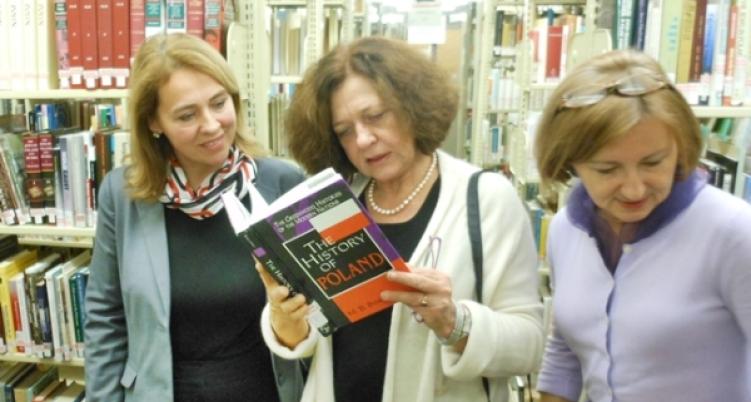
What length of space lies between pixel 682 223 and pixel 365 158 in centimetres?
58

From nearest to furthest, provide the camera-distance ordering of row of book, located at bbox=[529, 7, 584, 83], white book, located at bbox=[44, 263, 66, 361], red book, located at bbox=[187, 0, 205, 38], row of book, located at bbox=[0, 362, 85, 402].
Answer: red book, located at bbox=[187, 0, 205, 38] < white book, located at bbox=[44, 263, 66, 361] < row of book, located at bbox=[0, 362, 85, 402] < row of book, located at bbox=[529, 7, 584, 83]

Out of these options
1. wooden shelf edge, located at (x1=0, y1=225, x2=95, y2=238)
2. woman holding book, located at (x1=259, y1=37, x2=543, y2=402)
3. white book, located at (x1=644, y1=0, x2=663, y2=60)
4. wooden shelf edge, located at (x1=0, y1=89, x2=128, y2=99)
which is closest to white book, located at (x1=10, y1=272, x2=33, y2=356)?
wooden shelf edge, located at (x1=0, y1=225, x2=95, y2=238)

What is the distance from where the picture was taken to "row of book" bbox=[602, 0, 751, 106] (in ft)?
5.39

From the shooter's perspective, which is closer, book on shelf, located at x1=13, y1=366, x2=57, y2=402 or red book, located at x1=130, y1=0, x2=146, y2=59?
red book, located at x1=130, y1=0, x2=146, y2=59

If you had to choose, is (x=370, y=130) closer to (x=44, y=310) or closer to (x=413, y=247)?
(x=413, y=247)

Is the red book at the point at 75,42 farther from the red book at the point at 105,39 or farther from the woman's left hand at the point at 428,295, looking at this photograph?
the woman's left hand at the point at 428,295

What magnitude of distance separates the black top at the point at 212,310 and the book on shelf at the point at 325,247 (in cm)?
30

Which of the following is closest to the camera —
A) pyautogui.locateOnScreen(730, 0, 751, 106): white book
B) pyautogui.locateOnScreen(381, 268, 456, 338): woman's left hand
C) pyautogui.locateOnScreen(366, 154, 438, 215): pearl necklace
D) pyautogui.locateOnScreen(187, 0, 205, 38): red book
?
pyautogui.locateOnScreen(381, 268, 456, 338): woman's left hand

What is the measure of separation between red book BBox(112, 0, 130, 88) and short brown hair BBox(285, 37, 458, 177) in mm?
895

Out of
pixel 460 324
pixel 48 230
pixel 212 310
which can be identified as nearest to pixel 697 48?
pixel 460 324

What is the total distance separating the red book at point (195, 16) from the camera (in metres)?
1.82

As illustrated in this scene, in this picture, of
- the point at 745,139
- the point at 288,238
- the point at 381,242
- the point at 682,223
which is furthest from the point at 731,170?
the point at 288,238

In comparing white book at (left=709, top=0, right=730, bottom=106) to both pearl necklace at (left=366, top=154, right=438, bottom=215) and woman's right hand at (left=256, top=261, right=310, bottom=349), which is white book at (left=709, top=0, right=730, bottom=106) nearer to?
pearl necklace at (left=366, top=154, right=438, bottom=215)

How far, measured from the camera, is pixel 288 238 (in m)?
0.96
